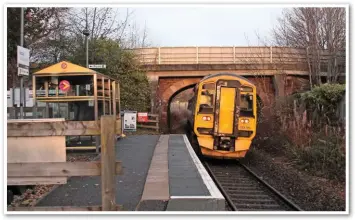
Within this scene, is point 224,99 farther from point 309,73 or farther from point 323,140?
point 309,73

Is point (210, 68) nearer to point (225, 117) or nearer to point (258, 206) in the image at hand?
point (225, 117)

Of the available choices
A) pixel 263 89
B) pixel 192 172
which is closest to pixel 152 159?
pixel 192 172

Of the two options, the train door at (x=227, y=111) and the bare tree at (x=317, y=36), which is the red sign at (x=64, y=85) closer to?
the train door at (x=227, y=111)

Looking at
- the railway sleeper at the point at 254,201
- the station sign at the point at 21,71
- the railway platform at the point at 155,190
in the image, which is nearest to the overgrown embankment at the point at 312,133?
the railway sleeper at the point at 254,201

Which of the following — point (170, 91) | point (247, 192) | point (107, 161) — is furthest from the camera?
point (170, 91)

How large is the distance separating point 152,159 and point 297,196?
392 cm

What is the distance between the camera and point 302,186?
→ 36.5 feet

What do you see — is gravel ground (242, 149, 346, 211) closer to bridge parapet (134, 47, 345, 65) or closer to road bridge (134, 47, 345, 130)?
road bridge (134, 47, 345, 130)

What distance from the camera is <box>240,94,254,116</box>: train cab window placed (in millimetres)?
15641

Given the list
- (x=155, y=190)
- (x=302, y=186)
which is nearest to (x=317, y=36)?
(x=302, y=186)

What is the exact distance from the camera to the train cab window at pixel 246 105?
15641 millimetres

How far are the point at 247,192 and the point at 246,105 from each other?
536 cm

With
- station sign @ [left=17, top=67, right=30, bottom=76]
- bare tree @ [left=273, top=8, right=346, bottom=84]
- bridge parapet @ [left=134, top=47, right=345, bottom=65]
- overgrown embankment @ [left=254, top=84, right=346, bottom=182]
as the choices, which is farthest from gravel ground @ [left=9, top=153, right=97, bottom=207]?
bridge parapet @ [left=134, top=47, right=345, bottom=65]

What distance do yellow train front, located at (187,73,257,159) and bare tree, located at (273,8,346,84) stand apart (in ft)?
27.9
